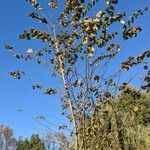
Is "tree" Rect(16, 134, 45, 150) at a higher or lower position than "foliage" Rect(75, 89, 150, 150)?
higher

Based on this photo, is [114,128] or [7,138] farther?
[7,138]

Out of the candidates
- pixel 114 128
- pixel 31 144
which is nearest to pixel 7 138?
pixel 31 144

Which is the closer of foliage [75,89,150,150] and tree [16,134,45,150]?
foliage [75,89,150,150]

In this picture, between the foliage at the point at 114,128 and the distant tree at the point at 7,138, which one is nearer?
the foliage at the point at 114,128

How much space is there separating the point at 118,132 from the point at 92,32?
343 cm

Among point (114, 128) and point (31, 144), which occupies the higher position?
point (31, 144)

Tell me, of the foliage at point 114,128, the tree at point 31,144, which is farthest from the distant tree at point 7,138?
the foliage at point 114,128

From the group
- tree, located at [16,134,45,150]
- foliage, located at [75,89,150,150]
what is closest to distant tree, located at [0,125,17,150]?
tree, located at [16,134,45,150]

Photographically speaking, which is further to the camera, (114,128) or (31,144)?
(31,144)

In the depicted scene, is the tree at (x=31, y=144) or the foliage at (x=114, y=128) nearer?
the foliage at (x=114, y=128)

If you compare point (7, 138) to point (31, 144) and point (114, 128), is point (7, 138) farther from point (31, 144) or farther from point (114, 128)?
point (114, 128)

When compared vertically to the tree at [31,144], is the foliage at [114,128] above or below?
below

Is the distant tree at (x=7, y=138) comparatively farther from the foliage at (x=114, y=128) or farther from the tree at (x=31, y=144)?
the foliage at (x=114, y=128)

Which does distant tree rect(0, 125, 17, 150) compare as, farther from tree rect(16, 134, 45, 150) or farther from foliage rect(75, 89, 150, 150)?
foliage rect(75, 89, 150, 150)
